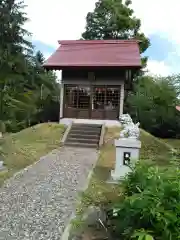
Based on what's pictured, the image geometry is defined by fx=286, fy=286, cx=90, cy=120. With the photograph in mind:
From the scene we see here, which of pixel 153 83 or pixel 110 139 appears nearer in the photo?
pixel 110 139

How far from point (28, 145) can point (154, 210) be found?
9449 mm

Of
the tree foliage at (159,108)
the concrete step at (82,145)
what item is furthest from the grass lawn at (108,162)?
the tree foliage at (159,108)

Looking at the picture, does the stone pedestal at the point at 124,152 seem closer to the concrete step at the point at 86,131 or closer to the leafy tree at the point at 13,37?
the concrete step at the point at 86,131

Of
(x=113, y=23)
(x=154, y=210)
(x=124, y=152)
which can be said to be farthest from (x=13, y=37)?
(x=154, y=210)

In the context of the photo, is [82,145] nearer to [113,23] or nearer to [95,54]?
[95,54]

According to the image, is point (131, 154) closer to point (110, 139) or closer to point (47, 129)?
point (110, 139)

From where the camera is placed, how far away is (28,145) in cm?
1118

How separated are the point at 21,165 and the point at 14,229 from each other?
174 inches

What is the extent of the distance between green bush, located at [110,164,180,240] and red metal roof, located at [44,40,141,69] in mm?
11904

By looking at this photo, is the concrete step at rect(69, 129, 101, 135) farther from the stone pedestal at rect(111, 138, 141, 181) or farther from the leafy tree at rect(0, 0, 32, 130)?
the leafy tree at rect(0, 0, 32, 130)

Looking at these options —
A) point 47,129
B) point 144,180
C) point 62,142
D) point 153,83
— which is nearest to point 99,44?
point 153,83

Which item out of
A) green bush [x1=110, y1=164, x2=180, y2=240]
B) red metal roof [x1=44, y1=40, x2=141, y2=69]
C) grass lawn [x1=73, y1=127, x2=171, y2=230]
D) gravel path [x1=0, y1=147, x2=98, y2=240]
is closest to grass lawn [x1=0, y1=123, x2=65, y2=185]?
gravel path [x1=0, y1=147, x2=98, y2=240]

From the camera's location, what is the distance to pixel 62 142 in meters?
12.1

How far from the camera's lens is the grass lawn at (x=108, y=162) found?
4.60 metres
